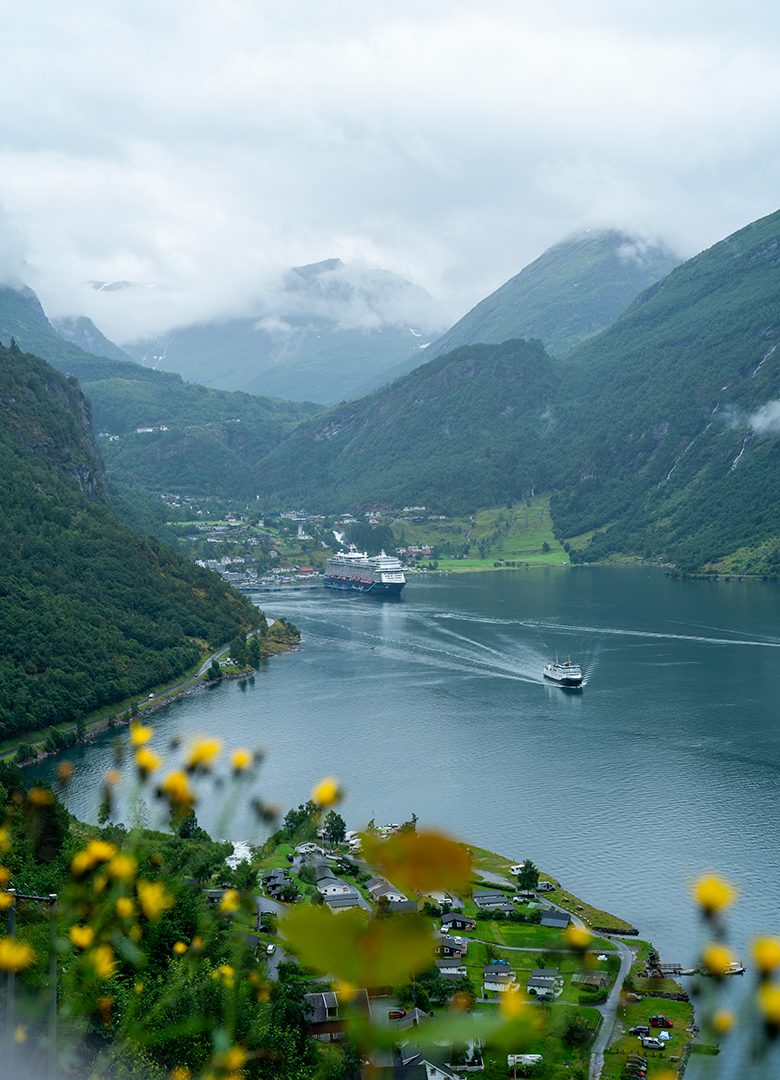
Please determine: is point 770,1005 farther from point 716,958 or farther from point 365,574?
point 365,574

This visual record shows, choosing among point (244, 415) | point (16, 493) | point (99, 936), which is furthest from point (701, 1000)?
point (244, 415)

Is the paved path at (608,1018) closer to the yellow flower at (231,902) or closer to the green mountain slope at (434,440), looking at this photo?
the yellow flower at (231,902)

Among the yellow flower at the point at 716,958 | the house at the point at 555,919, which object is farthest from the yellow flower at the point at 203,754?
the house at the point at 555,919

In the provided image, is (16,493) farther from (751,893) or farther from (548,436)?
(548,436)

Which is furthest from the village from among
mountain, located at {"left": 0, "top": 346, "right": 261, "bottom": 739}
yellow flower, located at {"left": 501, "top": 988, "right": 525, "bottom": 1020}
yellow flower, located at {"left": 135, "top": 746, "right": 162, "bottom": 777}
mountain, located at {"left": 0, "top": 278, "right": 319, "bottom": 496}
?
mountain, located at {"left": 0, "top": 278, "right": 319, "bottom": 496}

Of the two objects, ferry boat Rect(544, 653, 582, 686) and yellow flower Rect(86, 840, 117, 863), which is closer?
yellow flower Rect(86, 840, 117, 863)

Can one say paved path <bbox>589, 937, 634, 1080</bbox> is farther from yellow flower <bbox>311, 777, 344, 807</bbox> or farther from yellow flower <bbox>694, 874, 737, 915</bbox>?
yellow flower <bbox>694, 874, 737, 915</bbox>

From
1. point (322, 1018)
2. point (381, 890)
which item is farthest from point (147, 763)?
point (381, 890)
